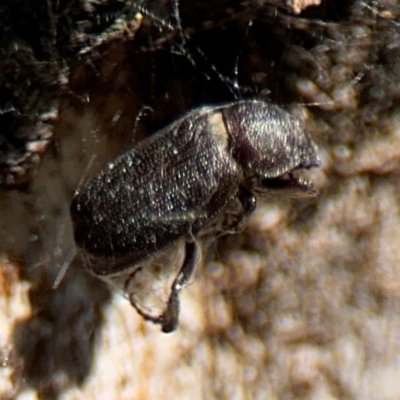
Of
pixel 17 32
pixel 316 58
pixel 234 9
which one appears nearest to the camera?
pixel 17 32

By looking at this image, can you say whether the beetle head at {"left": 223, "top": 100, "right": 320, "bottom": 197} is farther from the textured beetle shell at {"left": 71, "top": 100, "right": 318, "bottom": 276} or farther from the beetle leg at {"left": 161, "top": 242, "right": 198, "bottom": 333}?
the beetle leg at {"left": 161, "top": 242, "right": 198, "bottom": 333}

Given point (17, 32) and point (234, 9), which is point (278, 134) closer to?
point (234, 9)

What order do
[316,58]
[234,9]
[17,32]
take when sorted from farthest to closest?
[316,58], [234,9], [17,32]

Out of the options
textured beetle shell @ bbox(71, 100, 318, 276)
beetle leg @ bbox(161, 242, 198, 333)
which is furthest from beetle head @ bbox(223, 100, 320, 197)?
beetle leg @ bbox(161, 242, 198, 333)

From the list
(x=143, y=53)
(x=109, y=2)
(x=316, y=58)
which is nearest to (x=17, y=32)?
(x=109, y=2)

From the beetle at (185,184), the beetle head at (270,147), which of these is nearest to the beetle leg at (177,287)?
the beetle at (185,184)

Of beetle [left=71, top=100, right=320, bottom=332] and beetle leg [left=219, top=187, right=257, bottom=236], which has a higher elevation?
beetle [left=71, top=100, right=320, bottom=332]

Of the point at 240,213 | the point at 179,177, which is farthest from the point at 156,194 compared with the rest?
the point at 240,213

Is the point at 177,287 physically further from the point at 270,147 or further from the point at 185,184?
the point at 270,147
